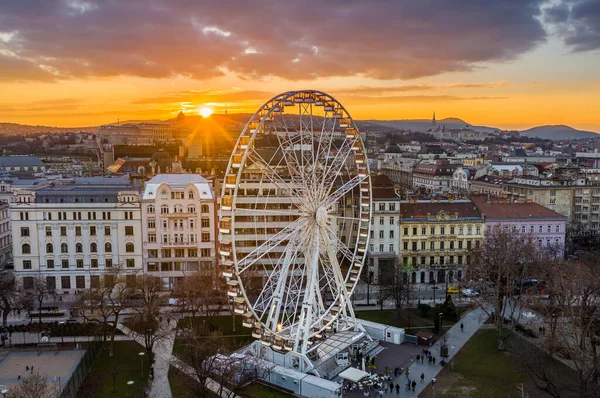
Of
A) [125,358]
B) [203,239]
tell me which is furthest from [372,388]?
[203,239]

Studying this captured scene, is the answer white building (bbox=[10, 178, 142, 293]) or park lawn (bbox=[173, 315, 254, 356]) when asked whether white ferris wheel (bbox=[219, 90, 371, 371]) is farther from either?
white building (bbox=[10, 178, 142, 293])

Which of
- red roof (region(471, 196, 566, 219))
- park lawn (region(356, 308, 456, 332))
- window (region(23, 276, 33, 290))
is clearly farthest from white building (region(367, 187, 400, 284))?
window (region(23, 276, 33, 290))

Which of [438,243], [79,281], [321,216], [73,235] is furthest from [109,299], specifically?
[438,243]

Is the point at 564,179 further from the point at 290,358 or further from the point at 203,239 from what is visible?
the point at 290,358

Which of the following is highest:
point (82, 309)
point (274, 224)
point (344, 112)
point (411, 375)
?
point (344, 112)

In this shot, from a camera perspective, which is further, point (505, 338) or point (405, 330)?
point (405, 330)

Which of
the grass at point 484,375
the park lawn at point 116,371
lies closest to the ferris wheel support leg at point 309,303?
the grass at point 484,375

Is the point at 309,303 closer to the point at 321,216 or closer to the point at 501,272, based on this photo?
the point at 321,216
